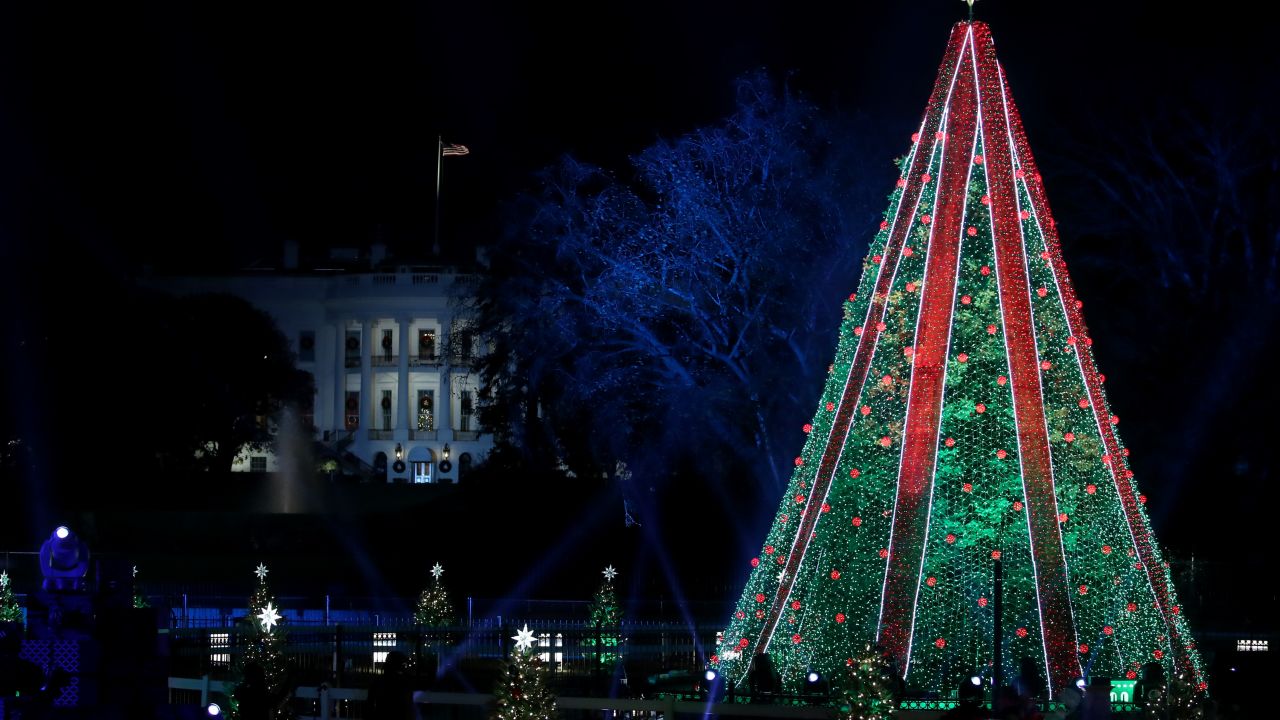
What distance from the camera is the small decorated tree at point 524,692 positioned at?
12641mm

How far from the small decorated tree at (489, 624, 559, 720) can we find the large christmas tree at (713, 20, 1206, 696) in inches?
145

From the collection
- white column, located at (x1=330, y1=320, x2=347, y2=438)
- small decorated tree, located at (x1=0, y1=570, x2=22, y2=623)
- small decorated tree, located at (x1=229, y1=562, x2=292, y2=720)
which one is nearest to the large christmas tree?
small decorated tree, located at (x1=229, y1=562, x2=292, y2=720)

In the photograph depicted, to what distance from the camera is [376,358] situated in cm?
8694

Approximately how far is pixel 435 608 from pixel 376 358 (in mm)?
61201

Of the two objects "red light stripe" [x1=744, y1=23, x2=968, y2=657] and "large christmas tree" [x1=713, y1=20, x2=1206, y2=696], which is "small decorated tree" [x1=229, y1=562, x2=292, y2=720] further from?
"large christmas tree" [x1=713, y1=20, x2=1206, y2=696]

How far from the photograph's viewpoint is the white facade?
83.7 meters

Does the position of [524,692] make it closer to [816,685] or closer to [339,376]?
[816,685]

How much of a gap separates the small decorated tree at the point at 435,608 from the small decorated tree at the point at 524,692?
1366 centimetres

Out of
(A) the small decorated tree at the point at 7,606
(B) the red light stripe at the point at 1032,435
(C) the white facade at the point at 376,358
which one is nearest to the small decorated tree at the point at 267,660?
(B) the red light stripe at the point at 1032,435

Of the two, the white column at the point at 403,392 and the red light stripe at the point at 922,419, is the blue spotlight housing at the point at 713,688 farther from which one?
the white column at the point at 403,392

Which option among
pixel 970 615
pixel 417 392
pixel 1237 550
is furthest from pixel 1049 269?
pixel 417 392

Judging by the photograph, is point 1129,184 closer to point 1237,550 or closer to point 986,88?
point 1237,550

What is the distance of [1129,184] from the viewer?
34.5 metres

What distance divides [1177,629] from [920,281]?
396 cm
